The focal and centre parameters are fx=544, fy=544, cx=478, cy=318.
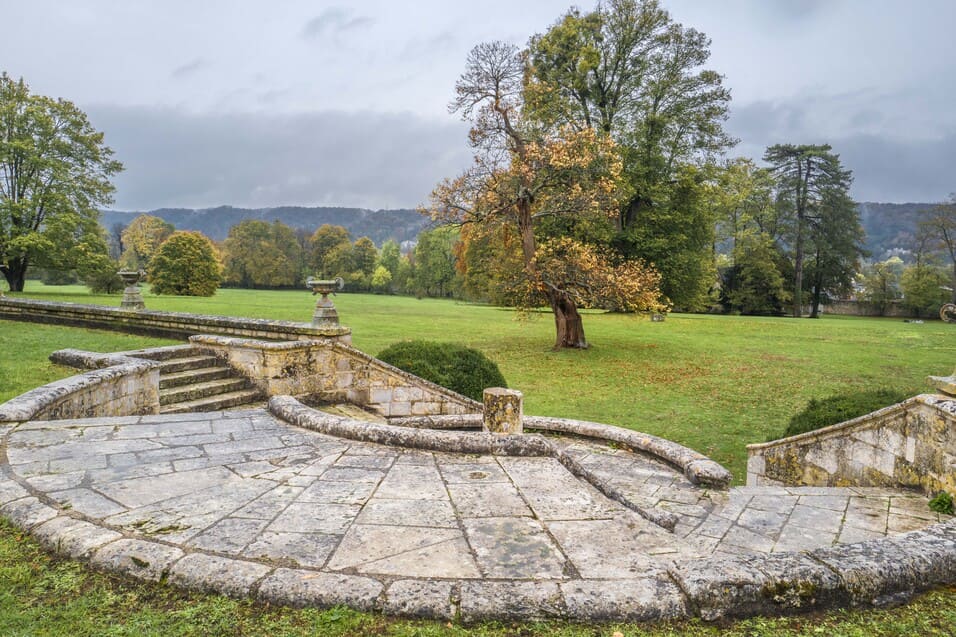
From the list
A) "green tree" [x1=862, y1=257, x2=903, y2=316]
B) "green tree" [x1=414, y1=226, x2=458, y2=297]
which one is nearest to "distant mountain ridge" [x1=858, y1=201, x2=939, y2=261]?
"green tree" [x1=862, y1=257, x2=903, y2=316]

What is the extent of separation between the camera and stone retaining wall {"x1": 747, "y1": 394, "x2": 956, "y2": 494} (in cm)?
499

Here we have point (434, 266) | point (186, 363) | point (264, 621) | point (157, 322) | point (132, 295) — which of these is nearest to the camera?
point (264, 621)

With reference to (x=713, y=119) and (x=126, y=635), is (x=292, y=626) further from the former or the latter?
(x=713, y=119)

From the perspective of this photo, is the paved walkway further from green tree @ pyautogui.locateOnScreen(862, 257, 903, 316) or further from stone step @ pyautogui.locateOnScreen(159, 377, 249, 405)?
green tree @ pyautogui.locateOnScreen(862, 257, 903, 316)

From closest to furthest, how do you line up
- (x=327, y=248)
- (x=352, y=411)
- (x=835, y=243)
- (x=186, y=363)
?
(x=186, y=363) → (x=352, y=411) → (x=835, y=243) → (x=327, y=248)

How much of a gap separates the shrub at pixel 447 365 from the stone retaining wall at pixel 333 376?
1.21ft

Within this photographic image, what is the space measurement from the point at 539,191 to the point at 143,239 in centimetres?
5789

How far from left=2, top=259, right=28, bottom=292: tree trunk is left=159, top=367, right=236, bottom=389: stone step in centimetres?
2745

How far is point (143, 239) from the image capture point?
60.5m

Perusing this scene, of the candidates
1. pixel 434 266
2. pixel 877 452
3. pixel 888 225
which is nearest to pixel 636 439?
pixel 877 452

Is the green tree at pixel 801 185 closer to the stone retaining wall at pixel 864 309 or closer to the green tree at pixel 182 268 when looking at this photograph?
the stone retaining wall at pixel 864 309

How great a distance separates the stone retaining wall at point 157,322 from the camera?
10.6 meters

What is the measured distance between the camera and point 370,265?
73.7 meters

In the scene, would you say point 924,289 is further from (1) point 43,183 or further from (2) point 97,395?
(1) point 43,183
